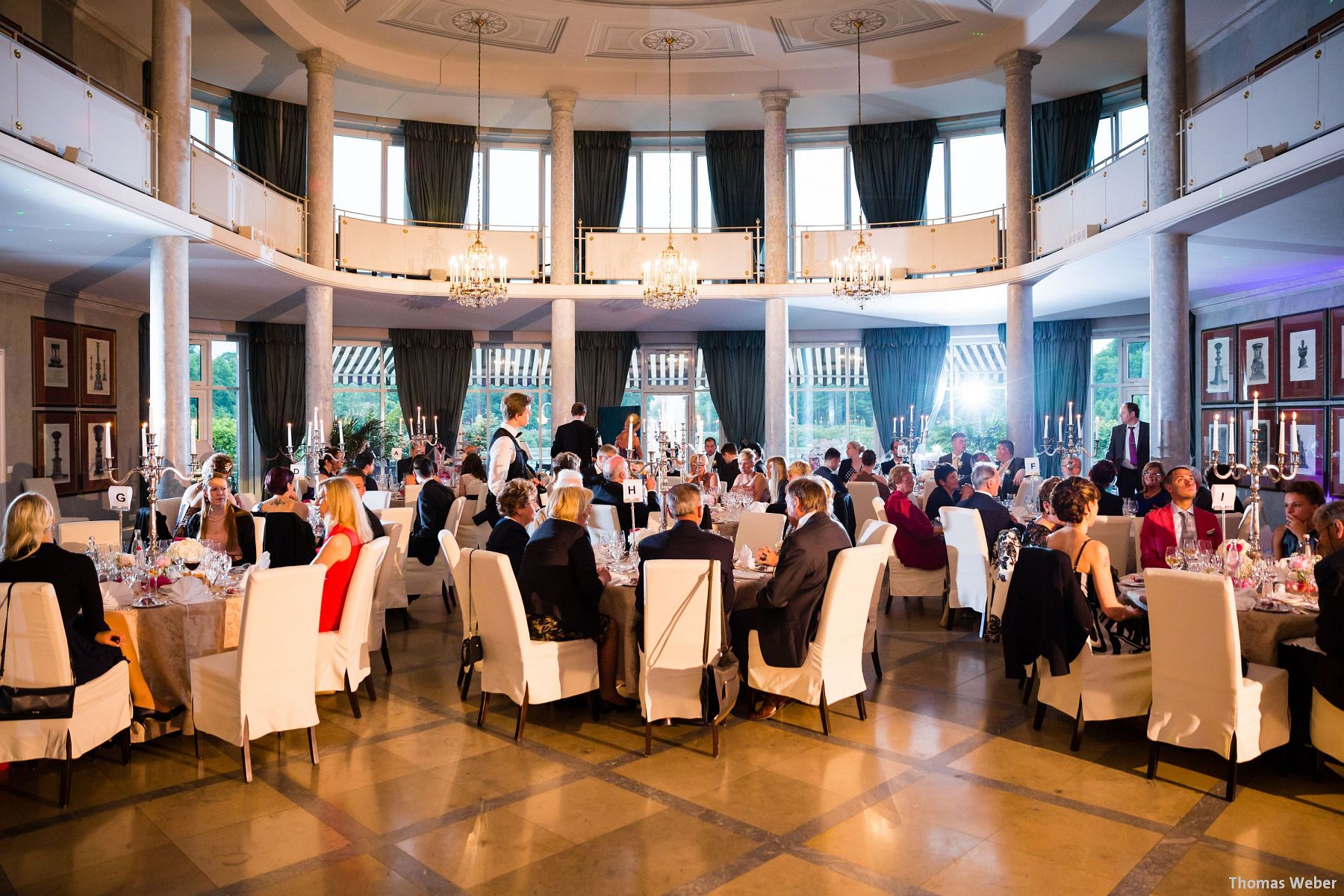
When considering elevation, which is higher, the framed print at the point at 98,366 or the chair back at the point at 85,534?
the framed print at the point at 98,366

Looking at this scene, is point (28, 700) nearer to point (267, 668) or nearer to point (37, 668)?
point (37, 668)

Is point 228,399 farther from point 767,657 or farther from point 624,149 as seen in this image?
point 767,657

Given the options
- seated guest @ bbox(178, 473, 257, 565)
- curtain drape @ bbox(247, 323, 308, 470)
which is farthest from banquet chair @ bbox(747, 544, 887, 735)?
curtain drape @ bbox(247, 323, 308, 470)

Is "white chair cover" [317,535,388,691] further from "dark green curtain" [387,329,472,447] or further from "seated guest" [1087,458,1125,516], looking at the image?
"dark green curtain" [387,329,472,447]

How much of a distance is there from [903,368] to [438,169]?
28.1ft

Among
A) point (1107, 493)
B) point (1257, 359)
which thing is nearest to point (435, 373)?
point (1107, 493)

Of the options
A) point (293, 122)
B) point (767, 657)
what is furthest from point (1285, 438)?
point (293, 122)

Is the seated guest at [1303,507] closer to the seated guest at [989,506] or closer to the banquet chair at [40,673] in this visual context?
the seated guest at [989,506]

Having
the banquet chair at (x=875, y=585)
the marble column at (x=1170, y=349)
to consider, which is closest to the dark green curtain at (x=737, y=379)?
the marble column at (x=1170, y=349)

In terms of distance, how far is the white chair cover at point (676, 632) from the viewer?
4.36m

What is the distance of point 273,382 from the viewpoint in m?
15.3

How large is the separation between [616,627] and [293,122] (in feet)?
40.1

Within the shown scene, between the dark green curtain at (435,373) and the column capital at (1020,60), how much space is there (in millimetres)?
9541

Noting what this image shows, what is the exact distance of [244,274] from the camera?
11.4 meters
